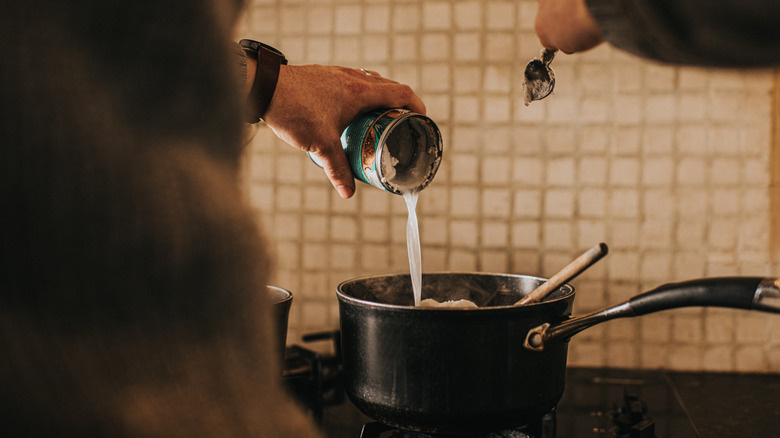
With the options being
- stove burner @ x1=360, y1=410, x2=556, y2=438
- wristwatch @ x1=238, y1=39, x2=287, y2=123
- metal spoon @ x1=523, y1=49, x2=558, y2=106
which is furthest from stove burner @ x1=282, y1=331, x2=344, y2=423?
metal spoon @ x1=523, y1=49, x2=558, y2=106

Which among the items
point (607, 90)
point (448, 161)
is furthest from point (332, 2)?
point (607, 90)

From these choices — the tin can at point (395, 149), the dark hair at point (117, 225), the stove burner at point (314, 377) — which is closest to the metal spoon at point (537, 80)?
the tin can at point (395, 149)

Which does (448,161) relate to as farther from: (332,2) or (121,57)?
(121,57)

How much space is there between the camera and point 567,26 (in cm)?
54

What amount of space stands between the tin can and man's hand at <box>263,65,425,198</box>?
0.6 inches

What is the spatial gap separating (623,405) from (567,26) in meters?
0.54

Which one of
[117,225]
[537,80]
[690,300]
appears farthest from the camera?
[537,80]

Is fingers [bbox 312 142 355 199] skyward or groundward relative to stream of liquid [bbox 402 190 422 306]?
skyward

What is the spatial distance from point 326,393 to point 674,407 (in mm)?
517

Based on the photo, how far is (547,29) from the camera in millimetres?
557

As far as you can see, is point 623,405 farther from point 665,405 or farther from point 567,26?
point 567,26

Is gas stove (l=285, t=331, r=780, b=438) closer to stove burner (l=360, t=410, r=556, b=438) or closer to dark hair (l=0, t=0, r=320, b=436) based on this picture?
stove burner (l=360, t=410, r=556, b=438)

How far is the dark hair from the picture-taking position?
136 mm

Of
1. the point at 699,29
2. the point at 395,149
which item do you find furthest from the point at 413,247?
the point at 699,29
